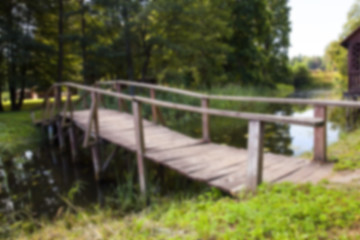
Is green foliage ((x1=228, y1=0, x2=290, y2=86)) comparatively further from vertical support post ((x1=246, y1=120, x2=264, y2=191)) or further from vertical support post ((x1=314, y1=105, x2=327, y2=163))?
vertical support post ((x1=246, y1=120, x2=264, y2=191))

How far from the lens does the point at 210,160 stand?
165 inches

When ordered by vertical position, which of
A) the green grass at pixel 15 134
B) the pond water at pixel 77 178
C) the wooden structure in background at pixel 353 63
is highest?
the wooden structure in background at pixel 353 63

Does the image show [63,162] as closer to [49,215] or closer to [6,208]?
[6,208]

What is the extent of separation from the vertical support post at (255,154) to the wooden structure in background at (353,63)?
12.0 metres

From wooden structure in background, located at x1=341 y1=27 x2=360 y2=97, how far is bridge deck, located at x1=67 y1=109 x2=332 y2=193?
10659 mm

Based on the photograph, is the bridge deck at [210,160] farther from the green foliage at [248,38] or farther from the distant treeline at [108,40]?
the green foliage at [248,38]

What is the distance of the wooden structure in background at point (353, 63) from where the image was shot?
491 inches

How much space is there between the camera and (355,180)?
2.72 metres

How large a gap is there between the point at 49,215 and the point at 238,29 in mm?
22662

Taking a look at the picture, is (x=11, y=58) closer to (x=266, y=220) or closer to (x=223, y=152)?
(x=223, y=152)

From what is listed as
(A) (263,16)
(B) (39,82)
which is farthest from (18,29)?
(A) (263,16)

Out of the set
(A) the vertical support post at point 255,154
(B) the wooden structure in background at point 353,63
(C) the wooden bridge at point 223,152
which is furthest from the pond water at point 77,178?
(B) the wooden structure in background at point 353,63

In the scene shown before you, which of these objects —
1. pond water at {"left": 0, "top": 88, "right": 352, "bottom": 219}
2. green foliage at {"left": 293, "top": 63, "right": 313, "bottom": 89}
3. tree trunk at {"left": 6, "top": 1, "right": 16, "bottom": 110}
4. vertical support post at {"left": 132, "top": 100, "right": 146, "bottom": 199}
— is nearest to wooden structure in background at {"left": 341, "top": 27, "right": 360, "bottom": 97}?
pond water at {"left": 0, "top": 88, "right": 352, "bottom": 219}

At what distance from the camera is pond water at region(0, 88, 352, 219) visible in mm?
4852
